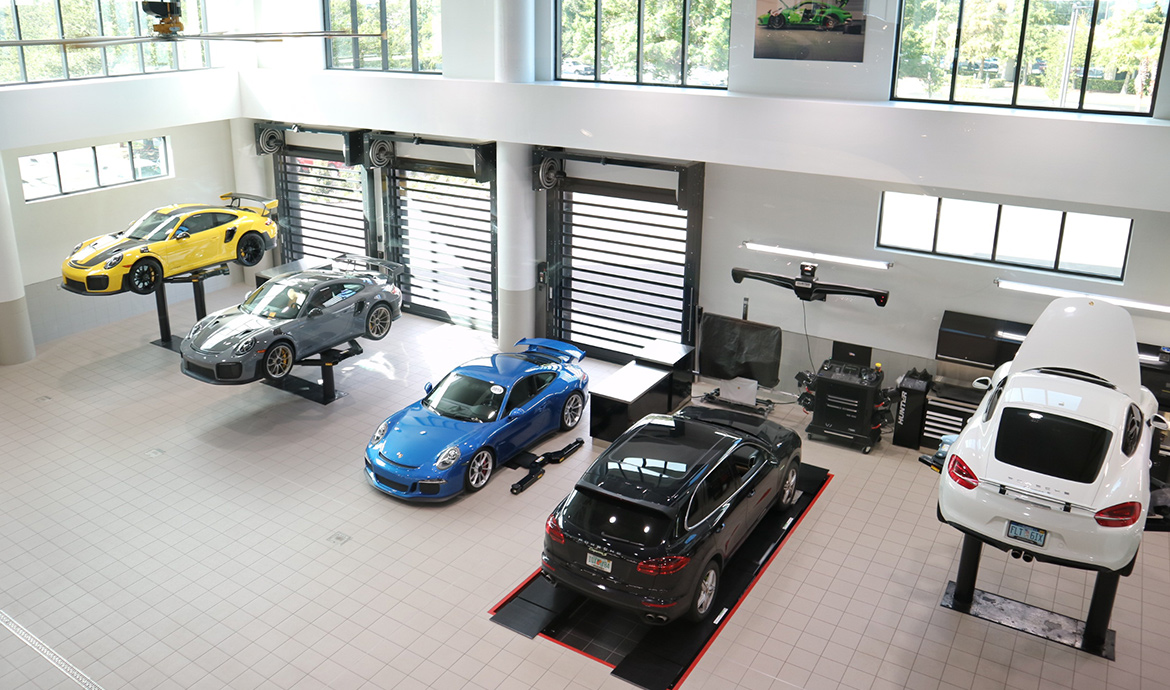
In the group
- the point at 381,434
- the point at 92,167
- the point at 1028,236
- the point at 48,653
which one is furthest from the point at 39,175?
the point at 1028,236

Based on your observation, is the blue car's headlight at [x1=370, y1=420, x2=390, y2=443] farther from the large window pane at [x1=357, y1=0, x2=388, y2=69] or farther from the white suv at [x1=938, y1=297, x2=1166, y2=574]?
the large window pane at [x1=357, y1=0, x2=388, y2=69]

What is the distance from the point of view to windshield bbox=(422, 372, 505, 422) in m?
11.3

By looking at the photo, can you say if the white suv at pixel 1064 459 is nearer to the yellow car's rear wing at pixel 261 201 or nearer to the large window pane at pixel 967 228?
the large window pane at pixel 967 228

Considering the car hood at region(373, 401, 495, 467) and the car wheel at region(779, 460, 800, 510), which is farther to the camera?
the car hood at region(373, 401, 495, 467)

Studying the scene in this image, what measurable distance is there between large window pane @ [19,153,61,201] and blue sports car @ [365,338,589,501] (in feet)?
26.9

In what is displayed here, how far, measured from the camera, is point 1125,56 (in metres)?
10.3

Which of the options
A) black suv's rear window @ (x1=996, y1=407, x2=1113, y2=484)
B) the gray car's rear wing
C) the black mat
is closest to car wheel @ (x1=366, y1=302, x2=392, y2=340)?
the gray car's rear wing

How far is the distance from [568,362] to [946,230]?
5.38 meters

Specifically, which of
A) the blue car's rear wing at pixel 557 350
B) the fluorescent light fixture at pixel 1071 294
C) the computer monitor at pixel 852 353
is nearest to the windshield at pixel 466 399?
the blue car's rear wing at pixel 557 350

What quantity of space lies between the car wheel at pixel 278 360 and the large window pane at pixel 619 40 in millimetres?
6164

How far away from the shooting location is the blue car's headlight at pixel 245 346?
40.2 feet

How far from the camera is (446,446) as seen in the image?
10648 millimetres

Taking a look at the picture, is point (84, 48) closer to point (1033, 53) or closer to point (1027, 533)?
point (1033, 53)

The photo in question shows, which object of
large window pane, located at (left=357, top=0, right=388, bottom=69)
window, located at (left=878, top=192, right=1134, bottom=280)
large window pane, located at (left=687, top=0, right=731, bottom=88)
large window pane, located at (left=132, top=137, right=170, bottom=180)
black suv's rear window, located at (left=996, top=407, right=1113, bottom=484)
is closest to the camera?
black suv's rear window, located at (left=996, top=407, right=1113, bottom=484)
